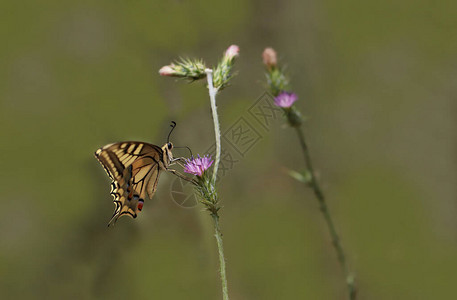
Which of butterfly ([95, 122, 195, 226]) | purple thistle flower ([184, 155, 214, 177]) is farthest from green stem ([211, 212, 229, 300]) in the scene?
butterfly ([95, 122, 195, 226])

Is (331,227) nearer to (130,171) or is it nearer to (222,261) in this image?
(222,261)

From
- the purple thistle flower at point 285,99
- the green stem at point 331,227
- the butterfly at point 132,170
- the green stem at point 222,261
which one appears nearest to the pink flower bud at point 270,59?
the purple thistle flower at point 285,99

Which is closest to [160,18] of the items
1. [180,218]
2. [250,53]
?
[250,53]

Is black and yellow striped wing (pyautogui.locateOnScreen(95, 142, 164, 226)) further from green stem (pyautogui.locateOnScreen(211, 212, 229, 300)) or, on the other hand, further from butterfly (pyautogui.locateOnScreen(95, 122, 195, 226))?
green stem (pyautogui.locateOnScreen(211, 212, 229, 300))

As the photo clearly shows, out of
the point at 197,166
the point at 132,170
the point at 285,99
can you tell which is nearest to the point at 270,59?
the point at 285,99

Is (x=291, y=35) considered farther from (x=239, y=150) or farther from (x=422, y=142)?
(x=422, y=142)

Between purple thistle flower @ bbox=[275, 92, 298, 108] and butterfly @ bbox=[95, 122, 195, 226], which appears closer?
butterfly @ bbox=[95, 122, 195, 226]

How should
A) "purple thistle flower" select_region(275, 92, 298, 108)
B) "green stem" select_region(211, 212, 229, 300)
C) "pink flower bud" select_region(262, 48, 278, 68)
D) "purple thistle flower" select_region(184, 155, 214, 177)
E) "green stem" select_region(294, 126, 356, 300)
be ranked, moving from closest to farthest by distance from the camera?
"green stem" select_region(211, 212, 229, 300), "purple thistle flower" select_region(184, 155, 214, 177), "green stem" select_region(294, 126, 356, 300), "purple thistle flower" select_region(275, 92, 298, 108), "pink flower bud" select_region(262, 48, 278, 68)

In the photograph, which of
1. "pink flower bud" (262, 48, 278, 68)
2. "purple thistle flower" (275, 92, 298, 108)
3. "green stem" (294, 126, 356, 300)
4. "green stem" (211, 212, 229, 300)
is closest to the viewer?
"green stem" (211, 212, 229, 300)
